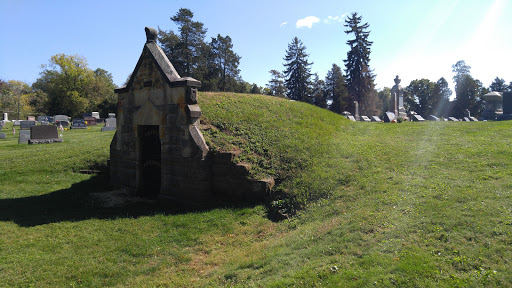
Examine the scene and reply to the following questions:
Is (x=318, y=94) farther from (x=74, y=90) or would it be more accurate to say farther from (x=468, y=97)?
(x=74, y=90)

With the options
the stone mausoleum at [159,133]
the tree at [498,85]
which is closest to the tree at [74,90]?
the stone mausoleum at [159,133]

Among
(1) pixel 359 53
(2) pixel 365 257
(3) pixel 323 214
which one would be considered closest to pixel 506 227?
(2) pixel 365 257

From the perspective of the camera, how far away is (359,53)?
50281 mm

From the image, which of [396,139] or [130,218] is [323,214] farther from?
[396,139]

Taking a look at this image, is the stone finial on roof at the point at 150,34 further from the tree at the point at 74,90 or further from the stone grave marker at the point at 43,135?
the tree at the point at 74,90

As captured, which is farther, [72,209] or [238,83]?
[238,83]

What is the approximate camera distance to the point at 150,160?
36.3 ft

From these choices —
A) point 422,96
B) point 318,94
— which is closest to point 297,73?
point 318,94

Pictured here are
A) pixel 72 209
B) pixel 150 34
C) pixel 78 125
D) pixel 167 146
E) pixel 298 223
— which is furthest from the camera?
pixel 78 125

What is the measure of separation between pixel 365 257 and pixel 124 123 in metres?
9.25

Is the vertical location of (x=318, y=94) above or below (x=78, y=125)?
above

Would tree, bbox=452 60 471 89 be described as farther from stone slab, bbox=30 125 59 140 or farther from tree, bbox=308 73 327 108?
stone slab, bbox=30 125 59 140

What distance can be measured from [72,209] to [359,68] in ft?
159

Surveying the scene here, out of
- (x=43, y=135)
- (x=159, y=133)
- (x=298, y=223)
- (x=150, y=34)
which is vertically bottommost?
(x=298, y=223)
